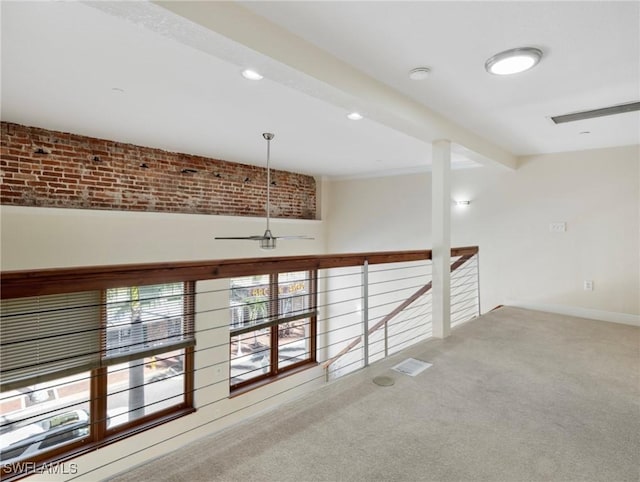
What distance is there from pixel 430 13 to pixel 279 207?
4.73 m

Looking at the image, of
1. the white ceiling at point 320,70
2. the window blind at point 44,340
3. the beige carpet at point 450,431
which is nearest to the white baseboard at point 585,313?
the beige carpet at point 450,431

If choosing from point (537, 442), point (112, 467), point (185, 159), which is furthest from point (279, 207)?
point (537, 442)

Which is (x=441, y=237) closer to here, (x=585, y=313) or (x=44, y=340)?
(x=585, y=313)

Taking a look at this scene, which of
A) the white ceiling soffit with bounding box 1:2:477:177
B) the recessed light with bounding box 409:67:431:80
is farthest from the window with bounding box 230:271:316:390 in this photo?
the recessed light with bounding box 409:67:431:80

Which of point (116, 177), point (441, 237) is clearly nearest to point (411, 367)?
point (441, 237)

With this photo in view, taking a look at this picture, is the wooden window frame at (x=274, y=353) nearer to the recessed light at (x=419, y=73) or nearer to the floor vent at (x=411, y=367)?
the floor vent at (x=411, y=367)

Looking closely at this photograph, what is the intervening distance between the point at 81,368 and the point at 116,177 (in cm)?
224

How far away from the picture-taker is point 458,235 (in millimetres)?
5270

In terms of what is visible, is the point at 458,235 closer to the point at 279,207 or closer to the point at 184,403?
the point at 279,207

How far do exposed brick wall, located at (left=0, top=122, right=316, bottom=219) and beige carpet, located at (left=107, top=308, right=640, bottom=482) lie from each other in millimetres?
3563

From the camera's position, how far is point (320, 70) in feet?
6.67

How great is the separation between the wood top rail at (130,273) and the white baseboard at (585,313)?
3769 millimetres

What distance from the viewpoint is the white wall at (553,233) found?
4016mm

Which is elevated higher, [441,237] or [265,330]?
[441,237]
